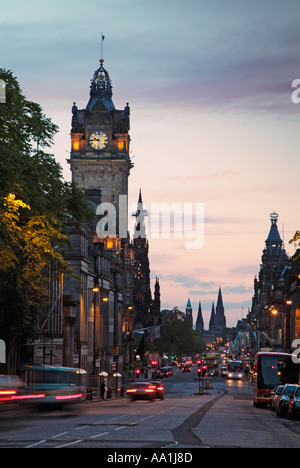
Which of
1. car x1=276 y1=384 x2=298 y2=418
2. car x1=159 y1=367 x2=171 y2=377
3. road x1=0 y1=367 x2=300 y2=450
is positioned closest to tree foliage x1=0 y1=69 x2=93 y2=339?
road x1=0 y1=367 x2=300 y2=450

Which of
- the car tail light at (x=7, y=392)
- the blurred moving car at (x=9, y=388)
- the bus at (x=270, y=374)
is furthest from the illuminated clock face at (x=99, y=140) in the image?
the car tail light at (x=7, y=392)

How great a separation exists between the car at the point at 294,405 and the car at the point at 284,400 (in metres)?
0.43

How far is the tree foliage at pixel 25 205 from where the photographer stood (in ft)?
122

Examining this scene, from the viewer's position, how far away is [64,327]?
2938 inches

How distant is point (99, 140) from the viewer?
173875 millimetres

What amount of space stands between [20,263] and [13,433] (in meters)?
18.9

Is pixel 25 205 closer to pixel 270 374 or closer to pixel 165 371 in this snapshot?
pixel 270 374

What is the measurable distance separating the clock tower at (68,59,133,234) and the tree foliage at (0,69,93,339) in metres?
122

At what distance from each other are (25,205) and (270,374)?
23024 millimetres

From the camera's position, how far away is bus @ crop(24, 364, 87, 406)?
127 ft

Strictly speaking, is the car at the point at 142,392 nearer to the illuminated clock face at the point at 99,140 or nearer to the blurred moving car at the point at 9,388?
the blurred moving car at the point at 9,388

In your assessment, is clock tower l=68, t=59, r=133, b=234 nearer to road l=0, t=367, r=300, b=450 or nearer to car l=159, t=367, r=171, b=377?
car l=159, t=367, r=171, b=377

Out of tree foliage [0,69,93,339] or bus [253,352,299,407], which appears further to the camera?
bus [253,352,299,407]
